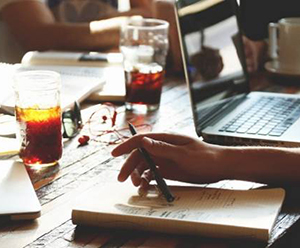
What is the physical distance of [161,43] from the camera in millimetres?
1790

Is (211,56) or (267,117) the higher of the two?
(211,56)

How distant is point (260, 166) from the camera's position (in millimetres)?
1186

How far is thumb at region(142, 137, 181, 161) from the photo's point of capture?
115 centimetres

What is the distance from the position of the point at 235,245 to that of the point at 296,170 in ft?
0.83

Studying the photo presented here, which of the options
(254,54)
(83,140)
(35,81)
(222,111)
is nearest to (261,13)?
(254,54)

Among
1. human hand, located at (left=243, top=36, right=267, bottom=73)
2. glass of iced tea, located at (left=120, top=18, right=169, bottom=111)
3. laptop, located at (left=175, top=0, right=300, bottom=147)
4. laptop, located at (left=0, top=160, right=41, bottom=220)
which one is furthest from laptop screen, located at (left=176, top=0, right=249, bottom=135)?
laptop, located at (left=0, top=160, right=41, bottom=220)

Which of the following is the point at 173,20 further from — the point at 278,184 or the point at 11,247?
the point at 11,247

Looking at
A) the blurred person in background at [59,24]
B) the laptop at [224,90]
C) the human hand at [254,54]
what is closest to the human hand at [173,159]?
the laptop at [224,90]

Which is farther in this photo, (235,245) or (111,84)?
(111,84)

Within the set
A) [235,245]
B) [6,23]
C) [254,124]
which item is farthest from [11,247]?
[6,23]

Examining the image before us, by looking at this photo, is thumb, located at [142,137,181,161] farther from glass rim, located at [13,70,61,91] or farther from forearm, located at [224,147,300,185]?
glass rim, located at [13,70,61,91]

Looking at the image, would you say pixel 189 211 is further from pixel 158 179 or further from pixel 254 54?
pixel 254 54

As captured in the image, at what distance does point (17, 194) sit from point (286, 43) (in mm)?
1106

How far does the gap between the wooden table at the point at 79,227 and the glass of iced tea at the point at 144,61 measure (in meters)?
0.15
